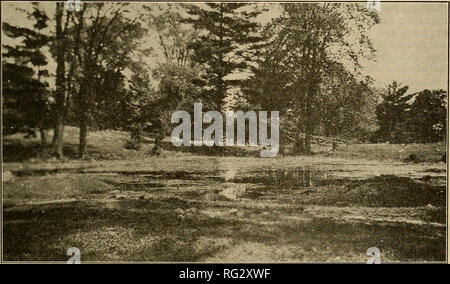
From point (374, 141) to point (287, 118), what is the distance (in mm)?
1242

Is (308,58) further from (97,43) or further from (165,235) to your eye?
(165,235)

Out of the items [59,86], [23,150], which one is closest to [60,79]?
[59,86]

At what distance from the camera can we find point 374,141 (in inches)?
211

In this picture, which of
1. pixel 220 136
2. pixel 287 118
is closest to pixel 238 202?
pixel 220 136

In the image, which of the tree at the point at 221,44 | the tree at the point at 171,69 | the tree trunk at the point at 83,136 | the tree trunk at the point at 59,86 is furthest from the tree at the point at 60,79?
the tree at the point at 221,44

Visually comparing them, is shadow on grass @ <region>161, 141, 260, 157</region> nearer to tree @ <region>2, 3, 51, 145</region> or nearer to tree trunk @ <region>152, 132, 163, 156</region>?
tree trunk @ <region>152, 132, 163, 156</region>

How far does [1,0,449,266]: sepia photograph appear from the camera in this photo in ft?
16.0

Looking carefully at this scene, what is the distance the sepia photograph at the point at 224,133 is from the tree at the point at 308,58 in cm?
2

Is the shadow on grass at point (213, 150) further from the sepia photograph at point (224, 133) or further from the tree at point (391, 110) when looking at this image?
the tree at point (391, 110)

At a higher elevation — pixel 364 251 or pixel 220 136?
pixel 220 136

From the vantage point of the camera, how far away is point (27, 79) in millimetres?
4941

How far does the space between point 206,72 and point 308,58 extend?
141cm

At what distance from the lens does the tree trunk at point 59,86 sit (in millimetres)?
4984

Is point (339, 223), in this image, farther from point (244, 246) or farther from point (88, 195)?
point (88, 195)
